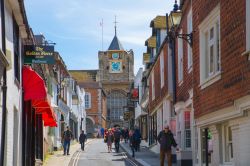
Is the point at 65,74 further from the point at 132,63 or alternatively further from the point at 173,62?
the point at 132,63

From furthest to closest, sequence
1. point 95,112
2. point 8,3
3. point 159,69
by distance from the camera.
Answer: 1. point 95,112
2. point 159,69
3. point 8,3

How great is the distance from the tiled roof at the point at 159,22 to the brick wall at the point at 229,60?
20.4m

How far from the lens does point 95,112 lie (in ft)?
343

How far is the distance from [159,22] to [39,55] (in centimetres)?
1942

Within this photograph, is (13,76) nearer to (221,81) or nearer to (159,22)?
(221,81)

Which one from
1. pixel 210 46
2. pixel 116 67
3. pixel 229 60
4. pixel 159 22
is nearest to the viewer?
pixel 229 60

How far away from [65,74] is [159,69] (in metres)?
19.4

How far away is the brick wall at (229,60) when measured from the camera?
12.5 m

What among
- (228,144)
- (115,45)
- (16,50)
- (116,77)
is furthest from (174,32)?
(115,45)

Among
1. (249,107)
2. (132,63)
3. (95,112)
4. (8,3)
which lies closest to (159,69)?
(8,3)

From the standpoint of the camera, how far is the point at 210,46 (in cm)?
1617

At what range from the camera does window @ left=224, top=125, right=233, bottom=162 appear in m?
14.7

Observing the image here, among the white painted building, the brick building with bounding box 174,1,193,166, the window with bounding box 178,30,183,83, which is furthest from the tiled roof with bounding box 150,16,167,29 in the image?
the white painted building

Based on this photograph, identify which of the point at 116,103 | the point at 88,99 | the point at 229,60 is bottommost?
the point at 229,60
